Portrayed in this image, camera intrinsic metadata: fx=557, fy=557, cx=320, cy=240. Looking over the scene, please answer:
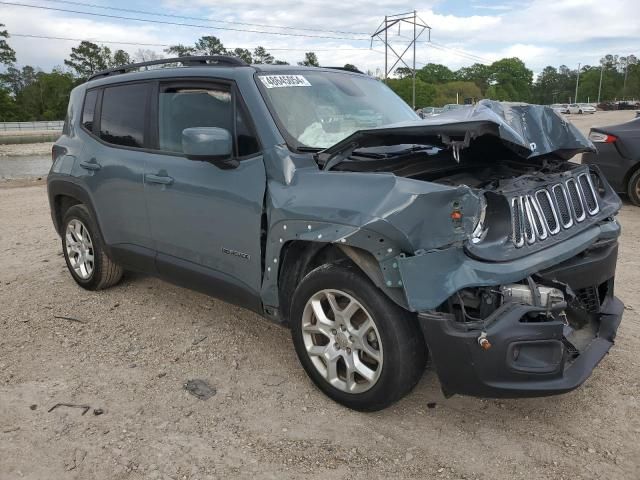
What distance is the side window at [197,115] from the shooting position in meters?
3.41

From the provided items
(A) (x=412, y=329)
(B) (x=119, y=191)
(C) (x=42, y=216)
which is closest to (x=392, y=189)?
(A) (x=412, y=329)

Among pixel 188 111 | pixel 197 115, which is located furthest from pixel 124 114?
pixel 197 115

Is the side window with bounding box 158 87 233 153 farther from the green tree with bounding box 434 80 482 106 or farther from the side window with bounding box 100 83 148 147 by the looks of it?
the green tree with bounding box 434 80 482 106

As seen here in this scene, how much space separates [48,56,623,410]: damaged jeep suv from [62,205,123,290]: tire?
48 cm

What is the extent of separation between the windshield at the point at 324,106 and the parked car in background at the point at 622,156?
503 centimetres

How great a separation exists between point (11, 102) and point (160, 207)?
309ft

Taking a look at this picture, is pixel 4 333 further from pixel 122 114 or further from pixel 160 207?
pixel 122 114

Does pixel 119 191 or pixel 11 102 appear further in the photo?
pixel 11 102

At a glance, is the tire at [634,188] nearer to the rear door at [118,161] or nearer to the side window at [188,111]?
the side window at [188,111]

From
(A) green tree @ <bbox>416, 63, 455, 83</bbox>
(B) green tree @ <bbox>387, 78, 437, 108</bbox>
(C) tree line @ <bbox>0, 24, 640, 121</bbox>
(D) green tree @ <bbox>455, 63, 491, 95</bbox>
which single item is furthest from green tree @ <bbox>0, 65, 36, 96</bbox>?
(D) green tree @ <bbox>455, 63, 491, 95</bbox>

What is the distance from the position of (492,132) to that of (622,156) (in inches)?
250

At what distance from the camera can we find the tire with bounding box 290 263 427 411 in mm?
2699

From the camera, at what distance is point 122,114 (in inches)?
172

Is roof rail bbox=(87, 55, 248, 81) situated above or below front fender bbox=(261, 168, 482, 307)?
above
